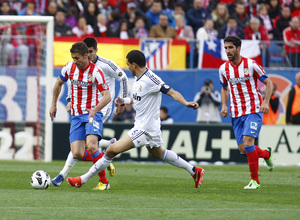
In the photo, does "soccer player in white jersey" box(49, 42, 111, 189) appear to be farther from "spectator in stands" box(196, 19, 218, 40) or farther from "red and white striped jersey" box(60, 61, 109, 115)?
"spectator in stands" box(196, 19, 218, 40)

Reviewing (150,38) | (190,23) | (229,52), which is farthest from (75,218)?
(190,23)

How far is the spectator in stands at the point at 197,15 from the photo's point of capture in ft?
65.7

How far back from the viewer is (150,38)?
60.5 ft

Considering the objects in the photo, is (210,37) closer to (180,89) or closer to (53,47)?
(180,89)

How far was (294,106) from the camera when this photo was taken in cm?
Result: 1705

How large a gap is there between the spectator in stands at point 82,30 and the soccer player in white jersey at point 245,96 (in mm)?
9177

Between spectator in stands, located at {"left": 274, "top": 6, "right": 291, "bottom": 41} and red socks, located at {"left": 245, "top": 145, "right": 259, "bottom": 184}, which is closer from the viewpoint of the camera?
red socks, located at {"left": 245, "top": 145, "right": 259, "bottom": 184}

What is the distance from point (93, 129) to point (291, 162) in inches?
319

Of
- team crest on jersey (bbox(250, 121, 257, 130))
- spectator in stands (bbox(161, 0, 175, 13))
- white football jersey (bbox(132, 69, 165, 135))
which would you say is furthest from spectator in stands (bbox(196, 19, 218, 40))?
white football jersey (bbox(132, 69, 165, 135))

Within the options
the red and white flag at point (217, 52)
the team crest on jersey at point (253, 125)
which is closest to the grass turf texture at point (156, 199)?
the team crest on jersey at point (253, 125)

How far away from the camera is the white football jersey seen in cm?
916

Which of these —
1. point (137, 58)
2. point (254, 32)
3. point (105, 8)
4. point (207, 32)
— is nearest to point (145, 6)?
point (105, 8)

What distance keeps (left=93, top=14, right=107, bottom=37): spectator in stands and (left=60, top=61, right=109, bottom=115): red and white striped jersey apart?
31.4 feet

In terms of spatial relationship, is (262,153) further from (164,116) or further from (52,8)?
(52,8)
